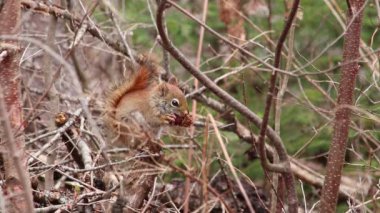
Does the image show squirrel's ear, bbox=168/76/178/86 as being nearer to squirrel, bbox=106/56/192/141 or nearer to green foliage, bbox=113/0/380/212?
squirrel, bbox=106/56/192/141

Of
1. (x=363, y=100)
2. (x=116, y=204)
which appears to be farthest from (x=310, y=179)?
(x=116, y=204)

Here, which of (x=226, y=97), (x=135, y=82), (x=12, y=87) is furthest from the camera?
(x=135, y=82)

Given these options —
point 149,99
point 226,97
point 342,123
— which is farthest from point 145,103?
point 226,97

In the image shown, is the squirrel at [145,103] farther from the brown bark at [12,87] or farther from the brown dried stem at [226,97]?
the brown dried stem at [226,97]

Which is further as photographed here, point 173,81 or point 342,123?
point 173,81

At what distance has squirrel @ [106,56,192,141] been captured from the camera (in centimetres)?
419

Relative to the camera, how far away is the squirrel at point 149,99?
13.7 feet

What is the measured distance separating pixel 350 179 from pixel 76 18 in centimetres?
206

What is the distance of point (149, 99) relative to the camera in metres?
4.32

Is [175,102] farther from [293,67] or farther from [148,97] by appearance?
[293,67]

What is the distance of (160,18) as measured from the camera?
2752mm

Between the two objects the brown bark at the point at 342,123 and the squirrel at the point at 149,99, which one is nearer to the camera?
the brown bark at the point at 342,123

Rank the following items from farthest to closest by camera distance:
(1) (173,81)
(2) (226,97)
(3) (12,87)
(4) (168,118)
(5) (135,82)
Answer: (1) (173,81) < (5) (135,82) < (4) (168,118) < (3) (12,87) < (2) (226,97)

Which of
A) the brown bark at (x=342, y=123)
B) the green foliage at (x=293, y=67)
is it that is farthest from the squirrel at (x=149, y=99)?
the brown bark at (x=342, y=123)
